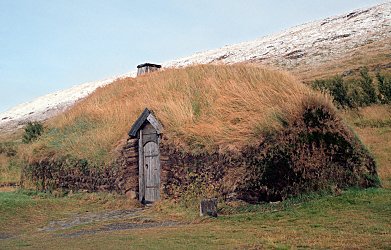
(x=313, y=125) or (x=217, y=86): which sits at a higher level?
(x=217, y=86)

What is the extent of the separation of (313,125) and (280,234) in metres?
6.26

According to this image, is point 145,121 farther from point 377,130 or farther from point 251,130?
point 377,130

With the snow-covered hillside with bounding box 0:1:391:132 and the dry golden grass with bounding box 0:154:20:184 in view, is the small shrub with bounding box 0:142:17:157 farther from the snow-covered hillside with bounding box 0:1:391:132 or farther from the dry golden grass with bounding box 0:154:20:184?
the snow-covered hillside with bounding box 0:1:391:132

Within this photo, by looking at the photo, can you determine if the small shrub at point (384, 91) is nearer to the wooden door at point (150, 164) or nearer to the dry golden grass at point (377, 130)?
the dry golden grass at point (377, 130)

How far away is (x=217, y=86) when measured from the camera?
18797mm

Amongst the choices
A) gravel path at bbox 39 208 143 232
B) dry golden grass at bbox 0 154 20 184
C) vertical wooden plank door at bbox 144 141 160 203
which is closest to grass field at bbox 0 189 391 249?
gravel path at bbox 39 208 143 232

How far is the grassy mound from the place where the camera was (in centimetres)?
1530

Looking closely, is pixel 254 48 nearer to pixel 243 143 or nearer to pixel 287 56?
pixel 287 56

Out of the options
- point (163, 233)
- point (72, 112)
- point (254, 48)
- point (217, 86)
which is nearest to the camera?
point (163, 233)

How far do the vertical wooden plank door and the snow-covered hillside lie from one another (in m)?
27.0

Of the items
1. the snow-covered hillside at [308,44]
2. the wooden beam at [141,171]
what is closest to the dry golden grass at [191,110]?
the wooden beam at [141,171]

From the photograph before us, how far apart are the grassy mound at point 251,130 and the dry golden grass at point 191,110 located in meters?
0.04

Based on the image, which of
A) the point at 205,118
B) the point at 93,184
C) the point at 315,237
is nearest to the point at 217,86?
the point at 205,118

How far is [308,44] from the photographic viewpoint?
53344 mm
